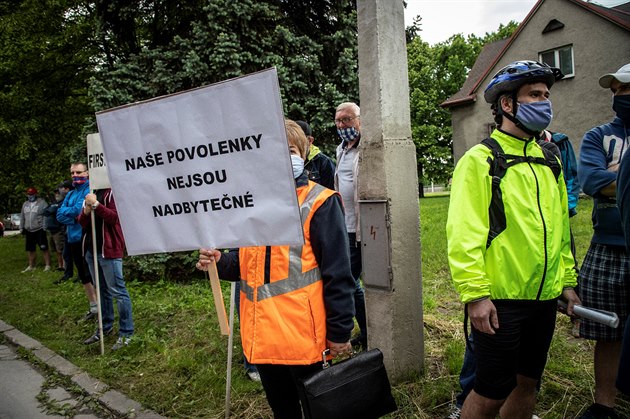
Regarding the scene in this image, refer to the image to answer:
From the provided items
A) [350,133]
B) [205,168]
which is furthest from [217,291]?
[350,133]

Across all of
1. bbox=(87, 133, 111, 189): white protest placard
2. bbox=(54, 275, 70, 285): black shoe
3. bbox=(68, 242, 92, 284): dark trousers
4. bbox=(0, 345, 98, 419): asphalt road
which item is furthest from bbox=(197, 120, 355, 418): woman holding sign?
bbox=(54, 275, 70, 285): black shoe

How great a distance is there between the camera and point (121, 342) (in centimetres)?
518

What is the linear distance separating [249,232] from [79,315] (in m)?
5.64

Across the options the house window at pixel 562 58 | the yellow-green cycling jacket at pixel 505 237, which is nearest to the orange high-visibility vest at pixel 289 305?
the yellow-green cycling jacket at pixel 505 237

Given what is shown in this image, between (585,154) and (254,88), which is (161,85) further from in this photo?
(585,154)

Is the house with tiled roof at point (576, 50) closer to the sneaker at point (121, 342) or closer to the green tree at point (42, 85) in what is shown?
the green tree at point (42, 85)

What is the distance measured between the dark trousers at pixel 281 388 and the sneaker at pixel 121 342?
3212mm

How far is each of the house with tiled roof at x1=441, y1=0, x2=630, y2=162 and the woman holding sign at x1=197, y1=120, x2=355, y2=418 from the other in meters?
20.5

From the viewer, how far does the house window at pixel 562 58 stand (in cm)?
2062

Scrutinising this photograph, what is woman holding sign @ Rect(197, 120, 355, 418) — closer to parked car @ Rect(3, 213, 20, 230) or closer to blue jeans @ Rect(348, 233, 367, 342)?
blue jeans @ Rect(348, 233, 367, 342)

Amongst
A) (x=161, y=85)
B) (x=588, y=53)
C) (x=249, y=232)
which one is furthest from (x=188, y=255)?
(x=588, y=53)

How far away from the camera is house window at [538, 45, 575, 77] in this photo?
2062 centimetres

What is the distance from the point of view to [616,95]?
8.79 feet

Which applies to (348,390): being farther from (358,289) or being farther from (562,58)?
(562,58)
